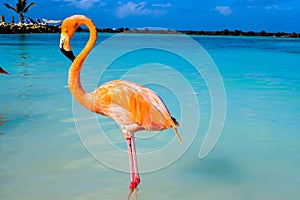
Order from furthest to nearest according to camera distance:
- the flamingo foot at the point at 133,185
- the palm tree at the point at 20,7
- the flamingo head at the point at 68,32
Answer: the palm tree at the point at 20,7
the flamingo foot at the point at 133,185
the flamingo head at the point at 68,32

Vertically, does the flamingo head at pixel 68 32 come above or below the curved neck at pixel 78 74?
above

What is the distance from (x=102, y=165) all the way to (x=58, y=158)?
45cm

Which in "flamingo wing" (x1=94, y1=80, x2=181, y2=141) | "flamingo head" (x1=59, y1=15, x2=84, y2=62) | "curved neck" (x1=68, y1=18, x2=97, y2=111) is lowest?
"flamingo wing" (x1=94, y1=80, x2=181, y2=141)

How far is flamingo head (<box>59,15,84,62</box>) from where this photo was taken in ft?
9.23

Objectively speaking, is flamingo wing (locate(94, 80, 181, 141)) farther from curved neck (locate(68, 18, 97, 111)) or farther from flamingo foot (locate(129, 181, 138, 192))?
flamingo foot (locate(129, 181, 138, 192))

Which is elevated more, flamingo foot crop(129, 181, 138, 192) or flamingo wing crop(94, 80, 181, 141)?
flamingo wing crop(94, 80, 181, 141)

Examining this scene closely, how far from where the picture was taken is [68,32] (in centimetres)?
286

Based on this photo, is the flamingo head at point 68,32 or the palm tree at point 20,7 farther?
the palm tree at point 20,7

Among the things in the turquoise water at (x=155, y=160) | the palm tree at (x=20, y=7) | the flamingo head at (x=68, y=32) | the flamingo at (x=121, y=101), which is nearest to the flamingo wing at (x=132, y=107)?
the flamingo at (x=121, y=101)

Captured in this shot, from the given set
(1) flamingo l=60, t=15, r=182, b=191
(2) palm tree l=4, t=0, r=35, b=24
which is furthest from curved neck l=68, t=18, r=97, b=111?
(2) palm tree l=4, t=0, r=35, b=24

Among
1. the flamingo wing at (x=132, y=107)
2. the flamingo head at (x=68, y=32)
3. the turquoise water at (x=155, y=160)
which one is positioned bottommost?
the turquoise water at (x=155, y=160)

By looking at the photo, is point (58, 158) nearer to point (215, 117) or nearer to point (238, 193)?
point (238, 193)

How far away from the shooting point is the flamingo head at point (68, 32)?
2812mm

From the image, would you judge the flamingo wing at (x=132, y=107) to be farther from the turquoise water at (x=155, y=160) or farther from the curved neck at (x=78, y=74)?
the turquoise water at (x=155, y=160)
